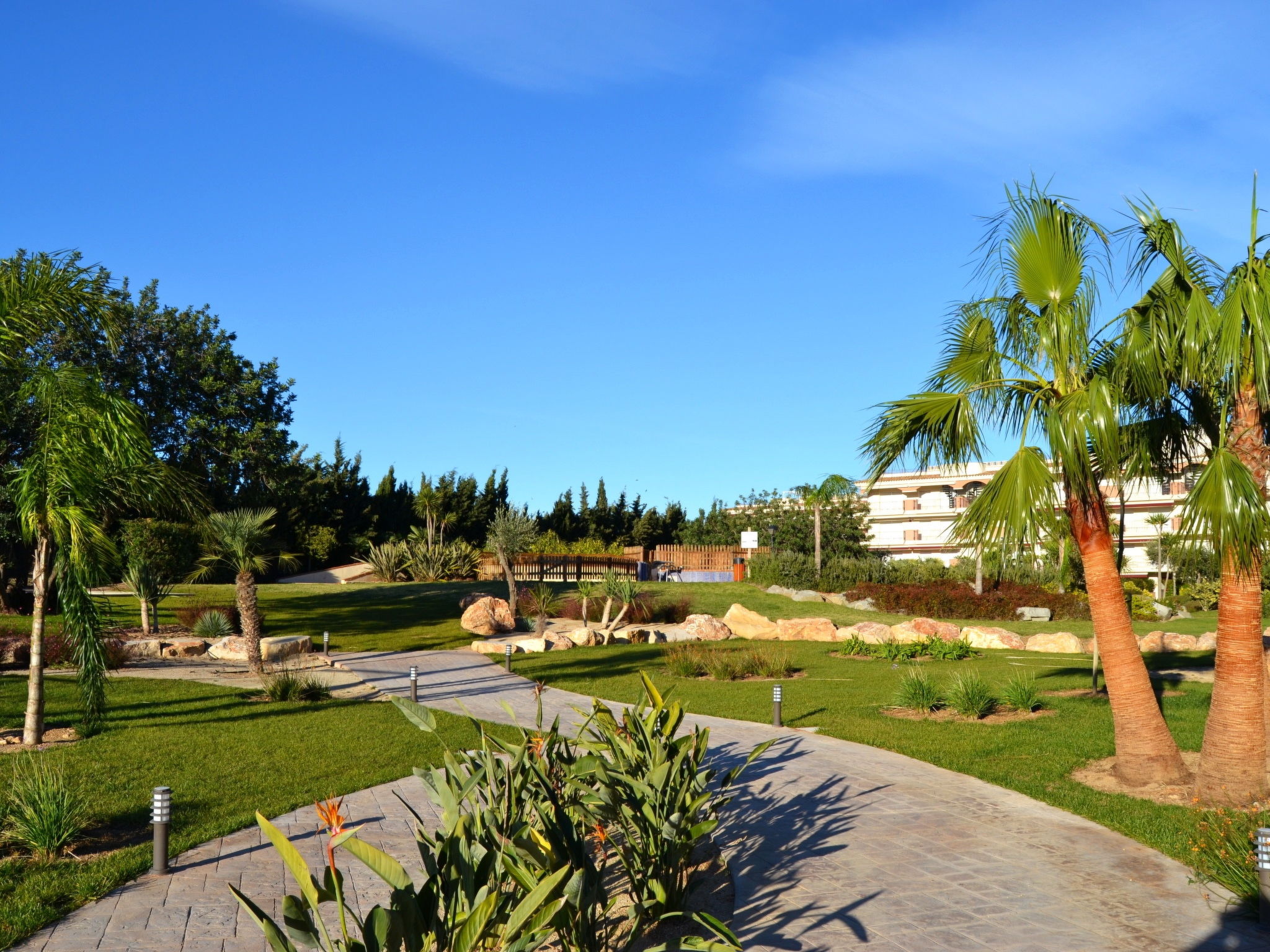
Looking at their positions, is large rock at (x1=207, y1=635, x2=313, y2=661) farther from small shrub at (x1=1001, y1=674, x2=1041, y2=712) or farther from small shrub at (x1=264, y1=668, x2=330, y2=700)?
small shrub at (x1=1001, y1=674, x2=1041, y2=712)

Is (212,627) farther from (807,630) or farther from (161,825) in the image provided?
(161,825)

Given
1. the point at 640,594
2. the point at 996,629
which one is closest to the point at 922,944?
the point at 996,629

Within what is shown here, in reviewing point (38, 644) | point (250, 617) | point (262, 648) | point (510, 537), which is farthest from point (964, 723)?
point (510, 537)

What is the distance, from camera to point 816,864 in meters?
7.19

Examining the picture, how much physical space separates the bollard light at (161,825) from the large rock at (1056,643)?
852 inches

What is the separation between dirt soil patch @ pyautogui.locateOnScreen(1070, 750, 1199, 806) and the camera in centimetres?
873

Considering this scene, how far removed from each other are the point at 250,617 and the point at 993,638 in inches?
721

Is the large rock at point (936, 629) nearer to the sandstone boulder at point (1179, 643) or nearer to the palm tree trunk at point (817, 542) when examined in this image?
the sandstone boulder at point (1179, 643)

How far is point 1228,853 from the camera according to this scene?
652 centimetres

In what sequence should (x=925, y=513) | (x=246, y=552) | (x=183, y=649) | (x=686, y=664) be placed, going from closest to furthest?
(x=246, y=552) → (x=686, y=664) → (x=183, y=649) → (x=925, y=513)

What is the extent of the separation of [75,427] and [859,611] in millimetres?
27315

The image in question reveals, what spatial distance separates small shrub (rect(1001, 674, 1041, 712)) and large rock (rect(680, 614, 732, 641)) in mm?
12429

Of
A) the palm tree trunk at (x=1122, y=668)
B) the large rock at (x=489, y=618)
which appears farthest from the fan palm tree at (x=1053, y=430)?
the large rock at (x=489, y=618)

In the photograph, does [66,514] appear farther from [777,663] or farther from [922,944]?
[777,663]
